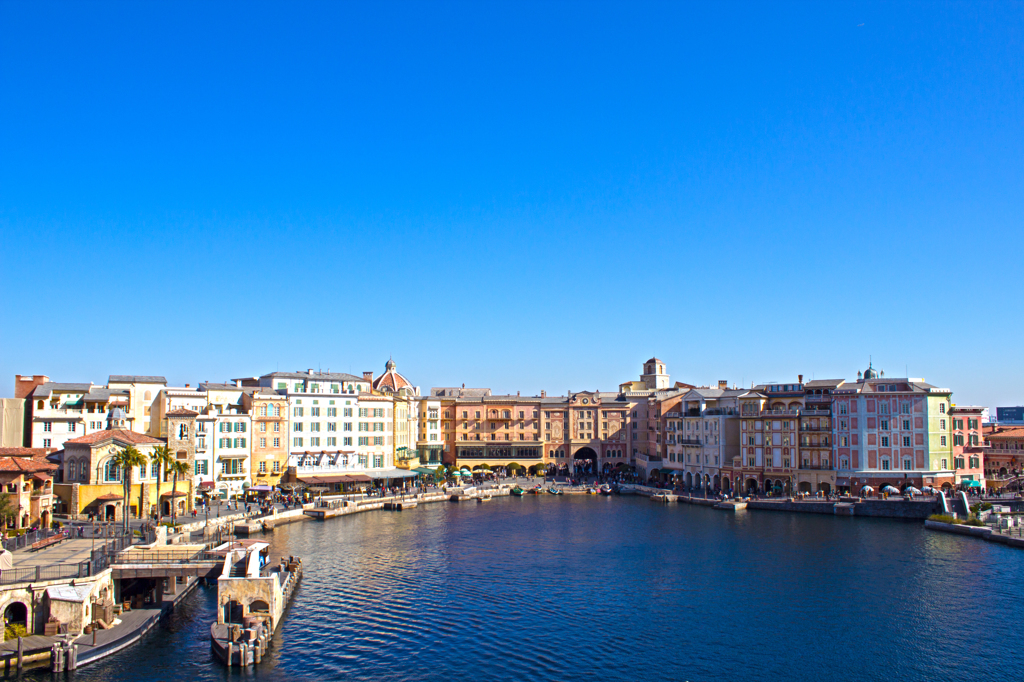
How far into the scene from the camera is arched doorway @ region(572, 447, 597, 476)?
5413 inches

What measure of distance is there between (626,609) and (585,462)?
91068 millimetres

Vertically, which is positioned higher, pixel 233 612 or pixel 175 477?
pixel 175 477

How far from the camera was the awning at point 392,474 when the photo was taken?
4202 inches

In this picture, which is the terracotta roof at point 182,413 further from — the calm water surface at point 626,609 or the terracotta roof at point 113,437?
the calm water surface at point 626,609

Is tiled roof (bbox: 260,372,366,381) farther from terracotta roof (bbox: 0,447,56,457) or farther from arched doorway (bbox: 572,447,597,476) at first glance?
arched doorway (bbox: 572,447,597,476)

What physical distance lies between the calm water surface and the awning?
3031 centimetres

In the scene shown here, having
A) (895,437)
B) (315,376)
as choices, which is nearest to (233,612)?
(315,376)

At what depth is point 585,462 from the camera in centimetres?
13850

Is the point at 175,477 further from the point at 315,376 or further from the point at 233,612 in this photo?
the point at 315,376

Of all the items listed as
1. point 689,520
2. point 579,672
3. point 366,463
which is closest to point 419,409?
point 366,463

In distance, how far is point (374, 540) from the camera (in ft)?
233

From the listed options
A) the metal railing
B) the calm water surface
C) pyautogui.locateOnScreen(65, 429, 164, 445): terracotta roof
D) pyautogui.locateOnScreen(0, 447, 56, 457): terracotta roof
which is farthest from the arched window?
the calm water surface

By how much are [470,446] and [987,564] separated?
87174 millimetres

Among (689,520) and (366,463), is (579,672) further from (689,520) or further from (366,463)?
(366,463)
